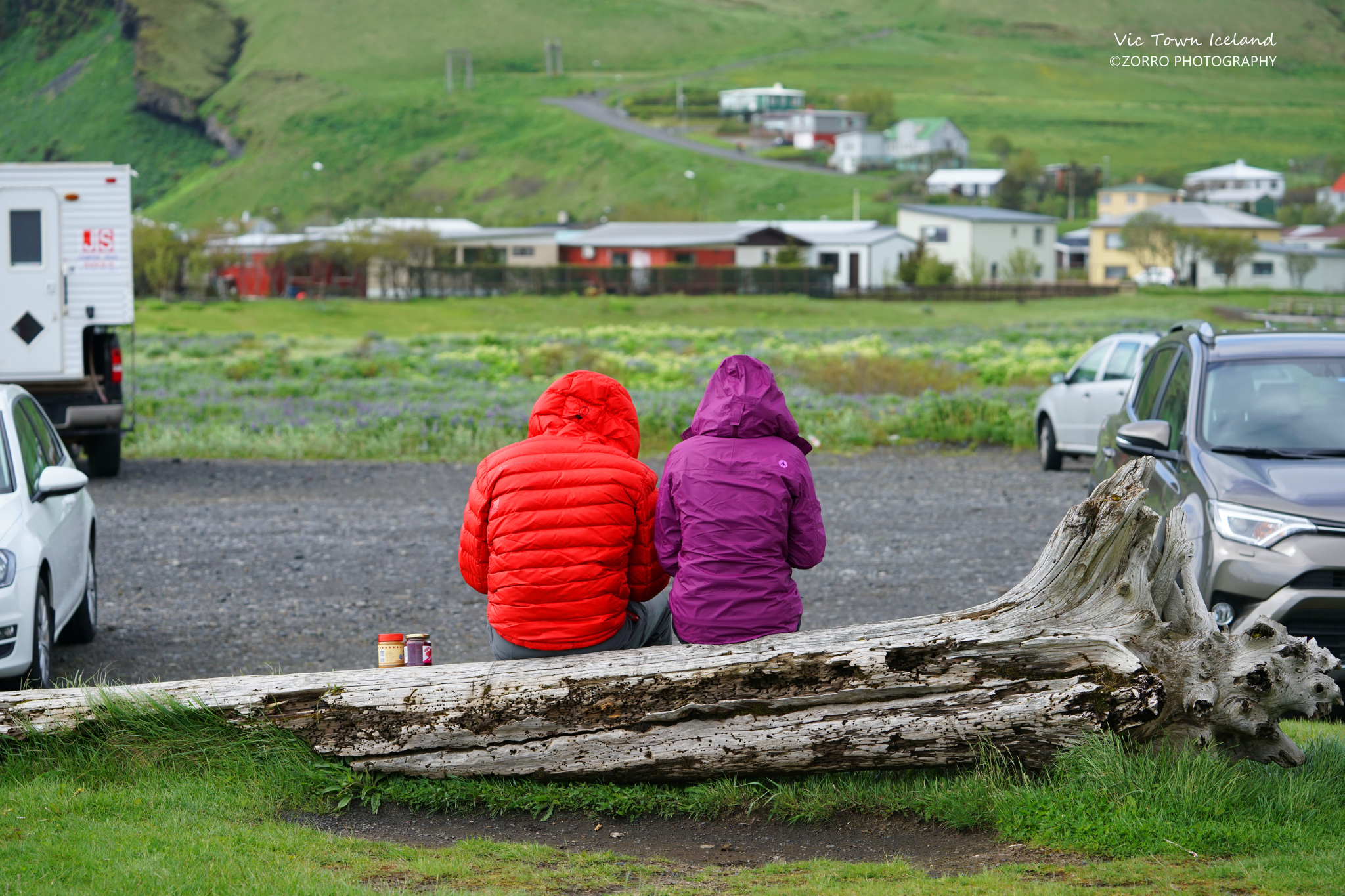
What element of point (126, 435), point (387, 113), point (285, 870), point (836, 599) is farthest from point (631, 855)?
point (387, 113)

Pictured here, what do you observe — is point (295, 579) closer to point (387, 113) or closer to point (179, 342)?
point (179, 342)

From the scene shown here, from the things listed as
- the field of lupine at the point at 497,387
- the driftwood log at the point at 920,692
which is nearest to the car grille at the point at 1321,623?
the driftwood log at the point at 920,692

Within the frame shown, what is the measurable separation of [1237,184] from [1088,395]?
14474 centimetres

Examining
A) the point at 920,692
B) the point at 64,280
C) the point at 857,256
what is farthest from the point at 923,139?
the point at 920,692

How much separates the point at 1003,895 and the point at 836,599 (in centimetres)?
492

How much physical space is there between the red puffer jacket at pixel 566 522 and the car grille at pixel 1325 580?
2881 mm

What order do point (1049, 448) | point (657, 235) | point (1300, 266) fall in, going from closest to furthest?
point (1049, 448) → point (657, 235) → point (1300, 266)

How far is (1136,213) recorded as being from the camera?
337 feet

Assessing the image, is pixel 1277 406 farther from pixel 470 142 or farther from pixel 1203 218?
pixel 470 142

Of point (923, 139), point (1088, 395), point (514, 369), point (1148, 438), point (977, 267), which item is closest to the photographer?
point (1148, 438)

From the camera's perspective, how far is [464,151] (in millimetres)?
156250

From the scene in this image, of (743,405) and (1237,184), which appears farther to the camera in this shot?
(1237,184)

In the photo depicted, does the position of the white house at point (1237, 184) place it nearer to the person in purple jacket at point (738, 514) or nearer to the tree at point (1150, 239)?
the tree at point (1150, 239)

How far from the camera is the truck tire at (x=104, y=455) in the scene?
48.3 feet
